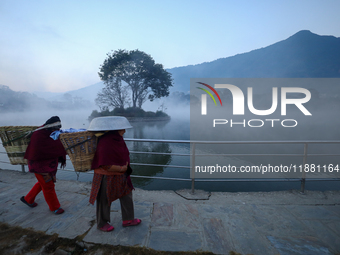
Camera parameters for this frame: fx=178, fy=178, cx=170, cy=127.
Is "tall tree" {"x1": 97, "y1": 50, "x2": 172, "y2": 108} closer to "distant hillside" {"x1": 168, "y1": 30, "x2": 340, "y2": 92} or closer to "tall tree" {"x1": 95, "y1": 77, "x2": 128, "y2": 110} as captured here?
"tall tree" {"x1": 95, "y1": 77, "x2": 128, "y2": 110}

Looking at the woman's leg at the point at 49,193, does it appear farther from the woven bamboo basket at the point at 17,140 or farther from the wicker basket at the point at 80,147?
the wicker basket at the point at 80,147

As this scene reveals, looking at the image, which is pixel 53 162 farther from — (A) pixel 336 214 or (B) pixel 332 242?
(A) pixel 336 214

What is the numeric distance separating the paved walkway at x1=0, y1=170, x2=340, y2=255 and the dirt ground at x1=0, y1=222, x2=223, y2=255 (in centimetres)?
6

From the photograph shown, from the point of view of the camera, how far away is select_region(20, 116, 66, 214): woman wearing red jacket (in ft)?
7.35

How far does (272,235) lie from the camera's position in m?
2.01

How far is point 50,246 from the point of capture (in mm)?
1847

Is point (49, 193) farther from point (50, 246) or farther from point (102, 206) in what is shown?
point (102, 206)

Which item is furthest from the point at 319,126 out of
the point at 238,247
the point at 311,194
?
the point at 238,247

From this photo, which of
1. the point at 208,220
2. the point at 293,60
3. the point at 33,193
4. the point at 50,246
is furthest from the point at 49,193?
the point at 293,60

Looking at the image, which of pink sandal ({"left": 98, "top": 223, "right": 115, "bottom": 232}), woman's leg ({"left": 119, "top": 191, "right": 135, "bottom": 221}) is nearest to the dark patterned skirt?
woman's leg ({"left": 119, "top": 191, "right": 135, "bottom": 221})

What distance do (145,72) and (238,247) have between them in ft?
84.5

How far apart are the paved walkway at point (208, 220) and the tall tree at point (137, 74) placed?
24.0m

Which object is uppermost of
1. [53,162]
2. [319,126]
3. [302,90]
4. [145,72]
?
[145,72]

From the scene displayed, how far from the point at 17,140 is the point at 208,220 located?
2.82m
